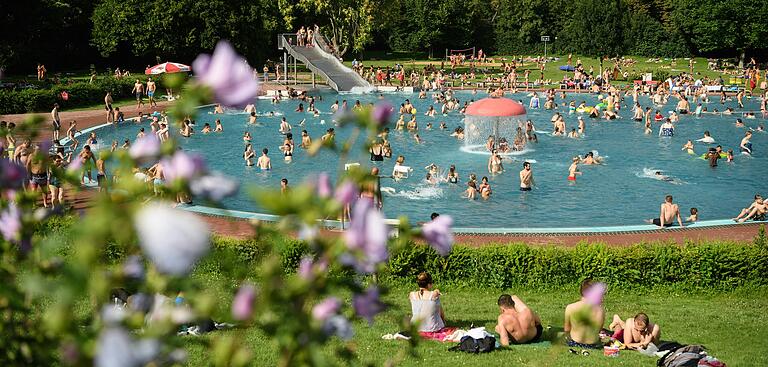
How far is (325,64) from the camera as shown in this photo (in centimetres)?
4978

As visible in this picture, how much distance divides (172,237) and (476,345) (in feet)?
30.5

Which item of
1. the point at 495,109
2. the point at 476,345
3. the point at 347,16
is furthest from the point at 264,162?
the point at 347,16

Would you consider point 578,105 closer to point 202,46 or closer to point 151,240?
point 202,46

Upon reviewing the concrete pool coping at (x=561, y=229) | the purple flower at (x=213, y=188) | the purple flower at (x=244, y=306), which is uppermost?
the purple flower at (x=213, y=188)

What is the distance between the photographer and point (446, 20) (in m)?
74.4

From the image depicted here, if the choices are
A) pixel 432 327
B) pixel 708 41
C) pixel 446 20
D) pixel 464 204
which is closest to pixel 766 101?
pixel 464 204

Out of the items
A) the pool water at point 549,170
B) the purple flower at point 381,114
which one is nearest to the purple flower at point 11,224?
the purple flower at point 381,114

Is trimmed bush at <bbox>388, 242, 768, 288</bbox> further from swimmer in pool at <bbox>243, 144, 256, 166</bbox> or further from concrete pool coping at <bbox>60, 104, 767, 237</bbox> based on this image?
swimmer in pool at <bbox>243, 144, 256, 166</bbox>

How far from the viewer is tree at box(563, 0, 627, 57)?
59531mm

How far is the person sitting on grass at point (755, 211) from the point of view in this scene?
1855cm

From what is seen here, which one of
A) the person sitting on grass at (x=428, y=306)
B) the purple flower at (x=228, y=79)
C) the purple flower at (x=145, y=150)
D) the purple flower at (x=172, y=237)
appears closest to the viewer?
the purple flower at (x=172, y=237)

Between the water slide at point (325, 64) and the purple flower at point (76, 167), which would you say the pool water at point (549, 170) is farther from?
the purple flower at point (76, 167)

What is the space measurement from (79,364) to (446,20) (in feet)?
243

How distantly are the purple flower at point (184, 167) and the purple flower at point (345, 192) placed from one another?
1.14ft
